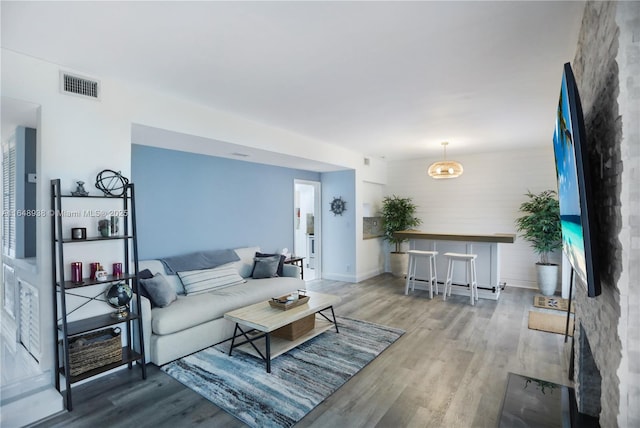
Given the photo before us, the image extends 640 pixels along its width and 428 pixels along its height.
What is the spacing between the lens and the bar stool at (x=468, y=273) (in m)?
4.89

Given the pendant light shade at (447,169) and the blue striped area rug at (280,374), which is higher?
the pendant light shade at (447,169)

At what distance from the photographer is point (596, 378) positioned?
2.03 metres

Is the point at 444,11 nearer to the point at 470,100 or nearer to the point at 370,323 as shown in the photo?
the point at 470,100

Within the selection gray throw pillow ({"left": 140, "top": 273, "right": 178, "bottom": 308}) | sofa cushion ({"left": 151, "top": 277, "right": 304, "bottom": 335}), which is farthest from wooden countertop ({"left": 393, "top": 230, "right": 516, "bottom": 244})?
gray throw pillow ({"left": 140, "top": 273, "right": 178, "bottom": 308})

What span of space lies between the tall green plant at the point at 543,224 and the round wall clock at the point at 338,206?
10.4 feet

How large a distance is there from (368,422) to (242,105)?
3.16 meters

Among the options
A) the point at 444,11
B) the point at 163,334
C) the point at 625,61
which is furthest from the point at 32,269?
the point at 625,61

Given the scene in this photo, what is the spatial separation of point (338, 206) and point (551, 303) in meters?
3.84

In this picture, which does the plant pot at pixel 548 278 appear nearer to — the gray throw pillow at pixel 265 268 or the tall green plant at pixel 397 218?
the tall green plant at pixel 397 218

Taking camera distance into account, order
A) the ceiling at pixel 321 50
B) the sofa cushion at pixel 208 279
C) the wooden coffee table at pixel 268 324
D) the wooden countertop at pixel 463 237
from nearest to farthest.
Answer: the ceiling at pixel 321 50 < the wooden coffee table at pixel 268 324 < the sofa cushion at pixel 208 279 < the wooden countertop at pixel 463 237

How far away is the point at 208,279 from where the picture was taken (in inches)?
153

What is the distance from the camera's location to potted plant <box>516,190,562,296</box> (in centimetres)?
526

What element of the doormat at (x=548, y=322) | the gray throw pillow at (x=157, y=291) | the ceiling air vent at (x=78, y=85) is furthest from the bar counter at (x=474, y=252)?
the ceiling air vent at (x=78, y=85)

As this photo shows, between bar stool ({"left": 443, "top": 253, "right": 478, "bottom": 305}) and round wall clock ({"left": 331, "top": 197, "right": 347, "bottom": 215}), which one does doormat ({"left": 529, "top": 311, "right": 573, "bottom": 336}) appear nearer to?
bar stool ({"left": 443, "top": 253, "right": 478, "bottom": 305})
